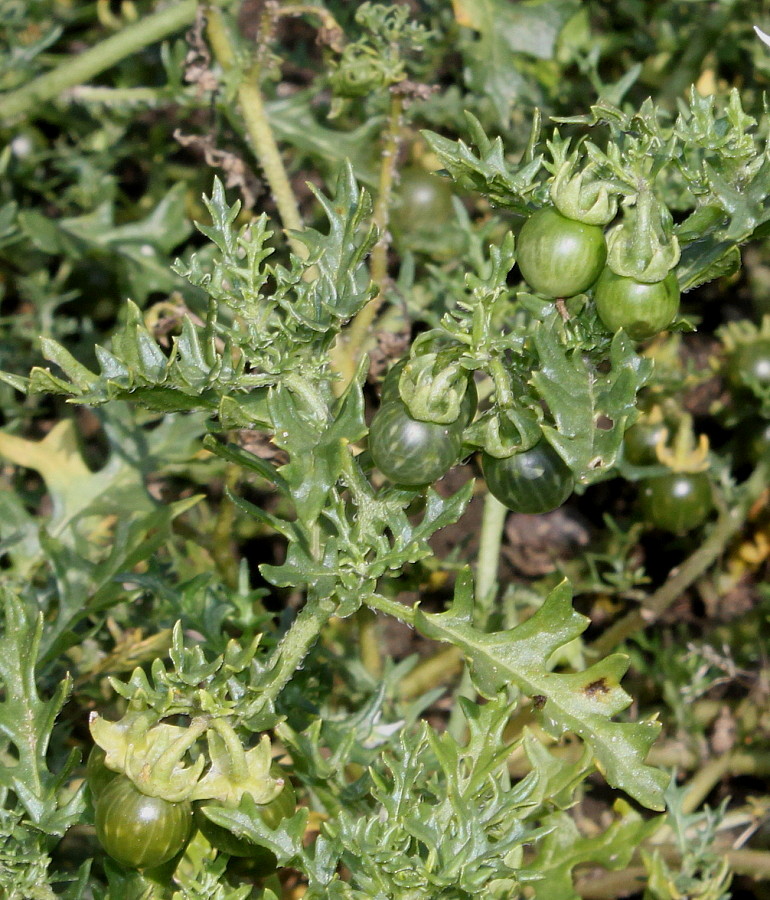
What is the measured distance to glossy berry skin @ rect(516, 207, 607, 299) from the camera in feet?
4.24

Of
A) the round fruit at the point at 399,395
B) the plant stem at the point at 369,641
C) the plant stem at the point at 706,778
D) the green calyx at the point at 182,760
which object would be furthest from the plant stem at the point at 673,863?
the round fruit at the point at 399,395

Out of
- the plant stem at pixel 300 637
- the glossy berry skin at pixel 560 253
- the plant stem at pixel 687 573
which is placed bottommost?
the plant stem at pixel 687 573

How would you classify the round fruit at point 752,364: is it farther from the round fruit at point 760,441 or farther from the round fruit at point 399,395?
the round fruit at point 399,395

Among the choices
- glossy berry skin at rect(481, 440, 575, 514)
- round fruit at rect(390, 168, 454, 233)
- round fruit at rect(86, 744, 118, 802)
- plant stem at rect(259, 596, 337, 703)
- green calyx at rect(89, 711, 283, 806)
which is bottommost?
round fruit at rect(390, 168, 454, 233)

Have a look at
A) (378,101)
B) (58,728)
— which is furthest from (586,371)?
(378,101)

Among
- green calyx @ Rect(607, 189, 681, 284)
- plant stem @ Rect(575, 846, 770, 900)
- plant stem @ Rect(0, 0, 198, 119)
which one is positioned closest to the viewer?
green calyx @ Rect(607, 189, 681, 284)

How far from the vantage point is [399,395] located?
138 centimetres

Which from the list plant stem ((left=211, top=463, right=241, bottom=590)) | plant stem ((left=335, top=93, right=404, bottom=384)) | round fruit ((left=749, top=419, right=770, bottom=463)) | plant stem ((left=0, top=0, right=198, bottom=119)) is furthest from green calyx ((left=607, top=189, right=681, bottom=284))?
plant stem ((left=0, top=0, right=198, bottom=119))

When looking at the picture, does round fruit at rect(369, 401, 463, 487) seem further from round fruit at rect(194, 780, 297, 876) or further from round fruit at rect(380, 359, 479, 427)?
round fruit at rect(194, 780, 297, 876)

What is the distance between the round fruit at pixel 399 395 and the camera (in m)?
1.36

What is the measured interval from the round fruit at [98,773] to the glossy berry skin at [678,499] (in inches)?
60.0

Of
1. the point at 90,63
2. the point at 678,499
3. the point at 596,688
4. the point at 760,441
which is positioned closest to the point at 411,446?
the point at 596,688

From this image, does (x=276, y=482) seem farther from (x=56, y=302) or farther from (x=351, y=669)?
(x=56, y=302)

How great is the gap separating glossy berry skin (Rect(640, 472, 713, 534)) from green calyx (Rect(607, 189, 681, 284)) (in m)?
1.30
